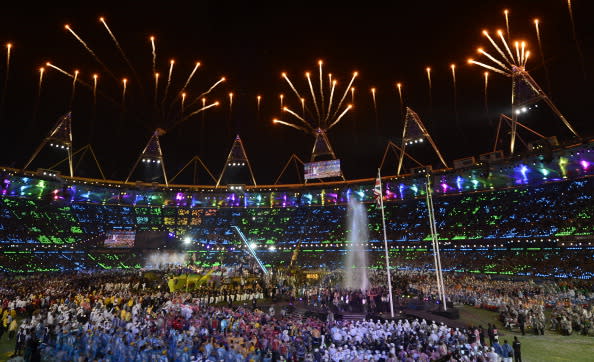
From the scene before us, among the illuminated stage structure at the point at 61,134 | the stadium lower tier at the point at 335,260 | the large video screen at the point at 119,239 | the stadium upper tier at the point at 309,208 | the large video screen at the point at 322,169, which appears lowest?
the stadium lower tier at the point at 335,260

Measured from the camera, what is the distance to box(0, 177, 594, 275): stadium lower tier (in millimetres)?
45750

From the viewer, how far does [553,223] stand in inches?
1774

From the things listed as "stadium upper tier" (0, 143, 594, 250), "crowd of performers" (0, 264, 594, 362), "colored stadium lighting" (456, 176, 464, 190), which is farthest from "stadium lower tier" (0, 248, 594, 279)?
"colored stadium lighting" (456, 176, 464, 190)

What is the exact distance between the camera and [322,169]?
56.9 metres

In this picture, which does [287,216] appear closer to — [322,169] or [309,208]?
[309,208]

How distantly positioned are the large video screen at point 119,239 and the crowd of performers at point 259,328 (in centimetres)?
2795

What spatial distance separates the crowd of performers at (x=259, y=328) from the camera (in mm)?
13227

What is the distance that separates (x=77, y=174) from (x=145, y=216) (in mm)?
A: 15617

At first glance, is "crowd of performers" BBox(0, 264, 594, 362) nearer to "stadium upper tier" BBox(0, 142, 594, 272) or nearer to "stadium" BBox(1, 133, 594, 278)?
"stadium" BBox(1, 133, 594, 278)

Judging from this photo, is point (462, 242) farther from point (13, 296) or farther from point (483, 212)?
point (13, 296)

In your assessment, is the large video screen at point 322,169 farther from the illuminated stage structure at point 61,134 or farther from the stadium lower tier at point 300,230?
the illuminated stage structure at point 61,134

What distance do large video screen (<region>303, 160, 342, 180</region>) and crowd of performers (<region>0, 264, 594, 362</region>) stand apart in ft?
90.8

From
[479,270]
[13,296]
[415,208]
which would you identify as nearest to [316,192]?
[415,208]

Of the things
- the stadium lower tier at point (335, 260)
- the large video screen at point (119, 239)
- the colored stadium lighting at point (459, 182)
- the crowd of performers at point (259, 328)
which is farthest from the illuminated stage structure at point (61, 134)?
the colored stadium lighting at point (459, 182)
